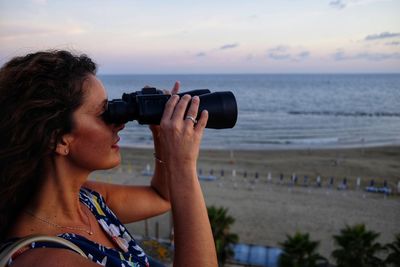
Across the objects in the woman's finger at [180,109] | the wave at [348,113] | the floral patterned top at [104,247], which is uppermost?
the woman's finger at [180,109]

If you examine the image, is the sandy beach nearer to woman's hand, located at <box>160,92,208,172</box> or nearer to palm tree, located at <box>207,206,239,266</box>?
palm tree, located at <box>207,206,239,266</box>

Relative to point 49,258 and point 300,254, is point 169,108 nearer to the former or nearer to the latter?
point 49,258

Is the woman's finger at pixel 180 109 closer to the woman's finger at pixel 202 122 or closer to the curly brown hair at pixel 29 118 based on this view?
the woman's finger at pixel 202 122

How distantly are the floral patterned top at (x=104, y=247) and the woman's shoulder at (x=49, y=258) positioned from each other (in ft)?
0.07

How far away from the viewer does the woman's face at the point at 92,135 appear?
100 centimetres

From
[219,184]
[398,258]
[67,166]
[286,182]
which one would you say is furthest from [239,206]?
[67,166]

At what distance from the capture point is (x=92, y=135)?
1021 mm

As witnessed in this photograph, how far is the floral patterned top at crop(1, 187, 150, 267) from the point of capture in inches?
36.4

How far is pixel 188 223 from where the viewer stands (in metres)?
0.88

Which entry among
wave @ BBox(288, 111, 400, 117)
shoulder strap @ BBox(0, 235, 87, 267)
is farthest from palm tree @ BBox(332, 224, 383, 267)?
wave @ BBox(288, 111, 400, 117)

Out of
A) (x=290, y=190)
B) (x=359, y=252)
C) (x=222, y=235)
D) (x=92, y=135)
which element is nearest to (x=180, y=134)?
(x=92, y=135)

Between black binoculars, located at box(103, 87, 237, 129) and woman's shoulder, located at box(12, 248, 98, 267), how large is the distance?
0.38 meters

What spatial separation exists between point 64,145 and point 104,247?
0.93ft

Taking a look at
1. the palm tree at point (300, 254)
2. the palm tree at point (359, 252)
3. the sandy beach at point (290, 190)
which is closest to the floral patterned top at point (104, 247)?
the palm tree at point (300, 254)
